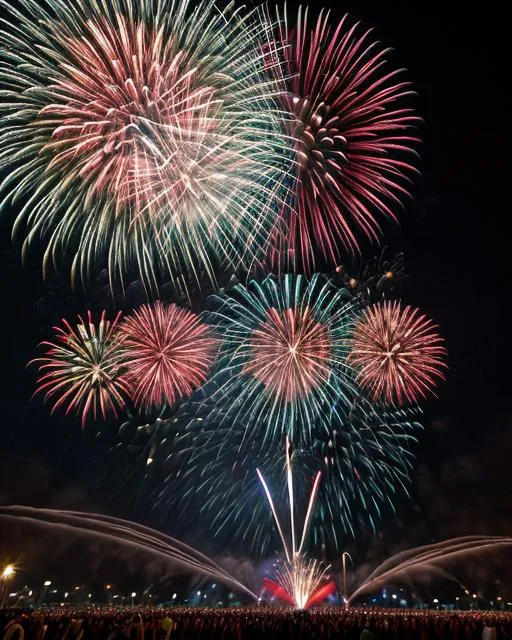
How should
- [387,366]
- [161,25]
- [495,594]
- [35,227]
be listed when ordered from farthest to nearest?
1. [495,594]
2. [387,366]
3. [35,227]
4. [161,25]

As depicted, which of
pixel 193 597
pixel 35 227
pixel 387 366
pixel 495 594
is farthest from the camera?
pixel 193 597

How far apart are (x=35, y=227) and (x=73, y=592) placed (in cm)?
10415

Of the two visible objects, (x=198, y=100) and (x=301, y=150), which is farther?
(x=301, y=150)

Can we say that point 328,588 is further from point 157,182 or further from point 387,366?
point 157,182

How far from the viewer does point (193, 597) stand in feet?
387

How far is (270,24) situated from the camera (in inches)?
703

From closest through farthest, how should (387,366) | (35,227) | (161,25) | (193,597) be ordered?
(161,25), (35,227), (387,366), (193,597)

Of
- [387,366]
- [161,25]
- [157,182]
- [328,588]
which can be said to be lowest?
Result: [387,366]

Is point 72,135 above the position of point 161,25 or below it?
below

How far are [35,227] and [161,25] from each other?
735 cm

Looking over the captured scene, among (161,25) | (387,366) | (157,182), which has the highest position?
(161,25)

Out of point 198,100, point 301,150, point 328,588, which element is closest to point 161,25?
point 198,100

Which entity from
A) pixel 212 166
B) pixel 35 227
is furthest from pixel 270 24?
pixel 35 227

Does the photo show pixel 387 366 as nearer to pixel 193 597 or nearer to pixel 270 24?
pixel 270 24
